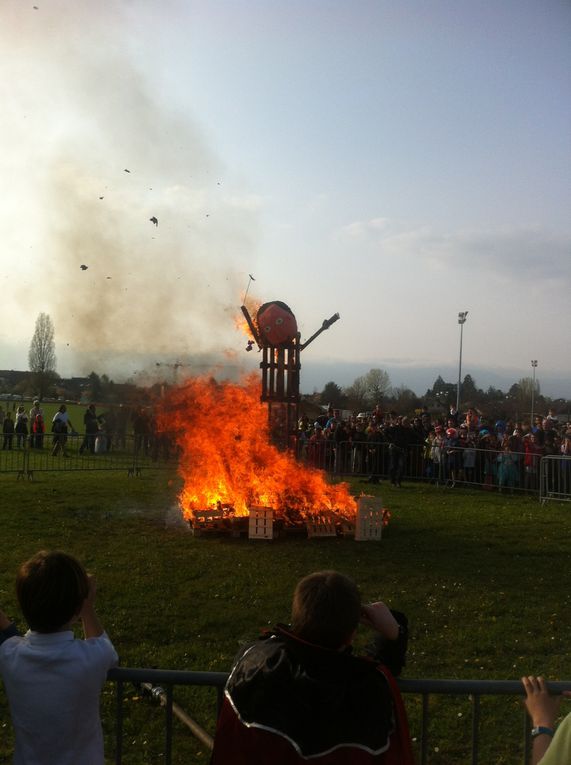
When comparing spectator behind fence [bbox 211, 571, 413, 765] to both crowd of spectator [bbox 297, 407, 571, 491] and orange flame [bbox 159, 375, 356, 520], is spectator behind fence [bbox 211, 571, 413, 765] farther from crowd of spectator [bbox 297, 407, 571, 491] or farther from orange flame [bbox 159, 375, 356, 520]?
crowd of spectator [bbox 297, 407, 571, 491]

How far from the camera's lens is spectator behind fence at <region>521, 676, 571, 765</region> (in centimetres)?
190

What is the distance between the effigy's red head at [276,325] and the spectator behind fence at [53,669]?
30.2ft

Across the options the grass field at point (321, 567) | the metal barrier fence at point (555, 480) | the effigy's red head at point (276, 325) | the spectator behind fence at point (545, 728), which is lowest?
the grass field at point (321, 567)

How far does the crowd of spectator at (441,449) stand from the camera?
1644 centimetres

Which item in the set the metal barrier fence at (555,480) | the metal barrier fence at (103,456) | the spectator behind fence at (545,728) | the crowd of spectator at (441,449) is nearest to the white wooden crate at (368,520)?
the metal barrier fence at (555,480)

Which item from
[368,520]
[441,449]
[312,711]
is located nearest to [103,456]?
[441,449]

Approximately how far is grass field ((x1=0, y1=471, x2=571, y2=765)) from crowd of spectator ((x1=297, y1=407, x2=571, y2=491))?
2.35 metres

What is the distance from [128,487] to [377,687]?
47.6 ft

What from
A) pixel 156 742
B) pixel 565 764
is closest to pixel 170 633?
pixel 156 742

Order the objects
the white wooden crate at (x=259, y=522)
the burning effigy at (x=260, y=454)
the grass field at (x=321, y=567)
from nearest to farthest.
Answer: the grass field at (x=321, y=567) → the white wooden crate at (x=259, y=522) → the burning effigy at (x=260, y=454)

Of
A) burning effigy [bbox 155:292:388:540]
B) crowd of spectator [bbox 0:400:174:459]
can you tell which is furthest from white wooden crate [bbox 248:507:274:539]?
crowd of spectator [bbox 0:400:174:459]

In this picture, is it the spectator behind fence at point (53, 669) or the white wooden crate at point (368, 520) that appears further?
the white wooden crate at point (368, 520)

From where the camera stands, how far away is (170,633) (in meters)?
6.45

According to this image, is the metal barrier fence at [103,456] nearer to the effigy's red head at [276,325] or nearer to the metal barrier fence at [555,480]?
the effigy's red head at [276,325]
